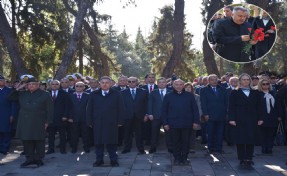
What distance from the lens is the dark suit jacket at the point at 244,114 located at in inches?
324

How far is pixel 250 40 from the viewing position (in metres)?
7.29

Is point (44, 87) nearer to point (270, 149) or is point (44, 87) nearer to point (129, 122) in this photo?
point (129, 122)

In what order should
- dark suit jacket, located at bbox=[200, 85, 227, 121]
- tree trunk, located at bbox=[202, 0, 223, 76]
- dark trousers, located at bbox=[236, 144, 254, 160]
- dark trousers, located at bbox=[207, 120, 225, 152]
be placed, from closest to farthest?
1. dark trousers, located at bbox=[236, 144, 254, 160]
2. dark suit jacket, located at bbox=[200, 85, 227, 121]
3. dark trousers, located at bbox=[207, 120, 225, 152]
4. tree trunk, located at bbox=[202, 0, 223, 76]

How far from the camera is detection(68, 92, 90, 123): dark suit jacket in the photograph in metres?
10.4

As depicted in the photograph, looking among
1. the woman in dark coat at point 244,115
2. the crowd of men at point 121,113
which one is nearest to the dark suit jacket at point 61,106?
the crowd of men at point 121,113

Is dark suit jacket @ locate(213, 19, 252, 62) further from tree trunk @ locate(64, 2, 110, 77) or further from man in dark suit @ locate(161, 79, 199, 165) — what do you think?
tree trunk @ locate(64, 2, 110, 77)

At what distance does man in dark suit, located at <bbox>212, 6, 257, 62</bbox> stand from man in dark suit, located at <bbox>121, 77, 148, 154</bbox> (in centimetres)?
352

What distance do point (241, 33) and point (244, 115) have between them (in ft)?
5.94

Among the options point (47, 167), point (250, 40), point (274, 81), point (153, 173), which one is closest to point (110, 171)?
point (153, 173)

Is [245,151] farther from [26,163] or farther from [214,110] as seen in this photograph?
[26,163]

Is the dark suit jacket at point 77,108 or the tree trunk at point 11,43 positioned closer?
the dark suit jacket at point 77,108

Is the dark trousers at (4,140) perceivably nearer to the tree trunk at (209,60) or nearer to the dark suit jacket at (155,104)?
the dark suit jacket at (155,104)

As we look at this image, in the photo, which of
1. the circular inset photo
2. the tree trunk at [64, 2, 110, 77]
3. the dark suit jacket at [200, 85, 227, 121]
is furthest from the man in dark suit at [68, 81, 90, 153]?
the tree trunk at [64, 2, 110, 77]

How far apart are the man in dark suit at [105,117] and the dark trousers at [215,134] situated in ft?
8.31
